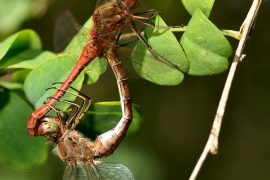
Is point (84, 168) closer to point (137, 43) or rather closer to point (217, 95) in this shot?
point (137, 43)

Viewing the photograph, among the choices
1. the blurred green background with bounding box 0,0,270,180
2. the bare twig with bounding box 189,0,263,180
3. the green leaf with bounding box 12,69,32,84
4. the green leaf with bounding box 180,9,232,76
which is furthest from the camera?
the blurred green background with bounding box 0,0,270,180

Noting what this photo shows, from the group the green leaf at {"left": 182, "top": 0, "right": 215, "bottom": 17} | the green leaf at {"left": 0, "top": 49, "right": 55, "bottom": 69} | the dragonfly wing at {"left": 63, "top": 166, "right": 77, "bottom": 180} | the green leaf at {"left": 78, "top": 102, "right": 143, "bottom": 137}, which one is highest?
the green leaf at {"left": 182, "top": 0, "right": 215, "bottom": 17}

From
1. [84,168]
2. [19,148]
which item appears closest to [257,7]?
[84,168]

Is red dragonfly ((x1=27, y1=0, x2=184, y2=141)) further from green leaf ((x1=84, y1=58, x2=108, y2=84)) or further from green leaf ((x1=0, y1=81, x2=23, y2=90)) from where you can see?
green leaf ((x1=0, y1=81, x2=23, y2=90))

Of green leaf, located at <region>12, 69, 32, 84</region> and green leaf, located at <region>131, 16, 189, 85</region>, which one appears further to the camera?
green leaf, located at <region>12, 69, 32, 84</region>

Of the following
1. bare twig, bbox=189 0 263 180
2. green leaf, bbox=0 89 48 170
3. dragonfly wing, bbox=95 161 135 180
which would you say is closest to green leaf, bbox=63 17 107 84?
green leaf, bbox=0 89 48 170

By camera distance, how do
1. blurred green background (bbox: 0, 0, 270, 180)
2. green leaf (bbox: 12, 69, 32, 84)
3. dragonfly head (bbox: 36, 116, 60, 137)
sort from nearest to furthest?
dragonfly head (bbox: 36, 116, 60, 137) → green leaf (bbox: 12, 69, 32, 84) → blurred green background (bbox: 0, 0, 270, 180)

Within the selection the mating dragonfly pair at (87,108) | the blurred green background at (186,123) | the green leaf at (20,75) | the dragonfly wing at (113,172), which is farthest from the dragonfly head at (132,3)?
the blurred green background at (186,123)

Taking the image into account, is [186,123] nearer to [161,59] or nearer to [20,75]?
[20,75]
